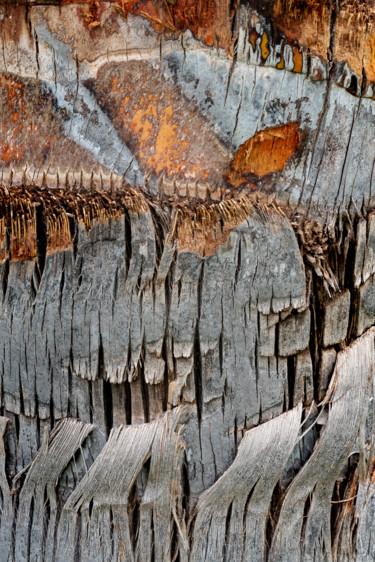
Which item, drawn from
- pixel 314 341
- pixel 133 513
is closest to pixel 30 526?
pixel 133 513

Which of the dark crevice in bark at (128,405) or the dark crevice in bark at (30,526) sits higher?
the dark crevice in bark at (128,405)

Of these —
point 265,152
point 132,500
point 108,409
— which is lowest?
point 132,500

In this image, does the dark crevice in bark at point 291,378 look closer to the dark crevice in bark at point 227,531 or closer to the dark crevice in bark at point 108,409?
the dark crevice in bark at point 227,531

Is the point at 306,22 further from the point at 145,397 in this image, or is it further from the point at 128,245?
the point at 145,397

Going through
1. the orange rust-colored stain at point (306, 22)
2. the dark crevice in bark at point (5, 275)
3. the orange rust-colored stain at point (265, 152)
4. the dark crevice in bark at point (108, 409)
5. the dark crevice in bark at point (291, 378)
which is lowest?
the dark crevice in bark at point (108, 409)

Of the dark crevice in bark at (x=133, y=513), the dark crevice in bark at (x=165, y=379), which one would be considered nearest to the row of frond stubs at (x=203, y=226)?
the dark crevice in bark at (x=165, y=379)

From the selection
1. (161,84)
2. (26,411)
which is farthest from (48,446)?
(161,84)

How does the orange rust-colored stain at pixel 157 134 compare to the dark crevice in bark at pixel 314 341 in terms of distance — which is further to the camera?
the dark crevice in bark at pixel 314 341

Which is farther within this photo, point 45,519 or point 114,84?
point 45,519
